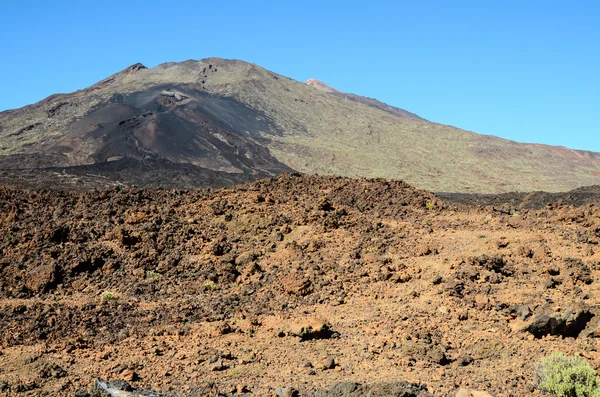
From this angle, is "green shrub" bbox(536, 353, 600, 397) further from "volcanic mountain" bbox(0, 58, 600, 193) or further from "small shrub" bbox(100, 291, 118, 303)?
"volcanic mountain" bbox(0, 58, 600, 193)

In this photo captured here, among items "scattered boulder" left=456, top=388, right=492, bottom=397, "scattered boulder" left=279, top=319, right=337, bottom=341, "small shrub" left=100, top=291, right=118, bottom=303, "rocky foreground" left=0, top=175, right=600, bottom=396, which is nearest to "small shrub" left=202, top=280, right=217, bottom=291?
"rocky foreground" left=0, top=175, right=600, bottom=396

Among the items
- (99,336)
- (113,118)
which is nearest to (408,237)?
(99,336)

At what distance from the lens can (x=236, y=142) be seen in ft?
232

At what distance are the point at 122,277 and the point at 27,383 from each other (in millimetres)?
4175

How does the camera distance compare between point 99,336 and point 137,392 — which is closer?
point 137,392

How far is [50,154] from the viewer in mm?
59062

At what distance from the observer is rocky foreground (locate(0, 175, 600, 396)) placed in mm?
8398

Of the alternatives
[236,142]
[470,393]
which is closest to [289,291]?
[470,393]

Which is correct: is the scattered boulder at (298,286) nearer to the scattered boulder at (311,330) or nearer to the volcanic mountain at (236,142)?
the scattered boulder at (311,330)

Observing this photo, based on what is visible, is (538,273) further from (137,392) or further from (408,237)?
(137,392)

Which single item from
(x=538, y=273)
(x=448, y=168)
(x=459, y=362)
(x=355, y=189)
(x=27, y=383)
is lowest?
(x=27, y=383)

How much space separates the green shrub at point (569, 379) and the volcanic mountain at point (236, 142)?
3677 centimetres

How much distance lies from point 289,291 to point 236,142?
6021cm

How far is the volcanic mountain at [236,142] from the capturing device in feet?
183
